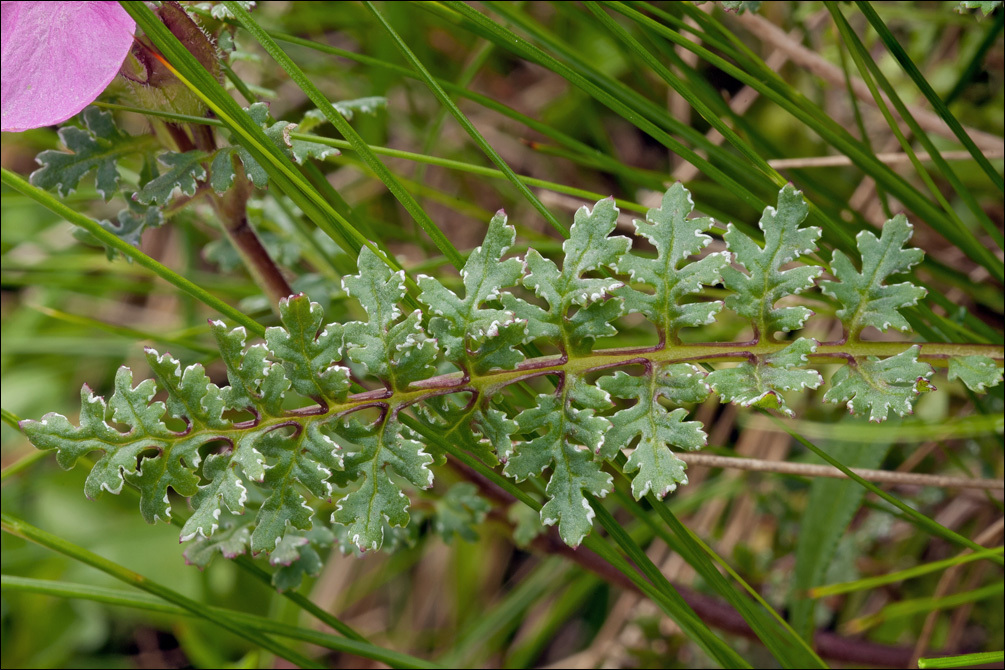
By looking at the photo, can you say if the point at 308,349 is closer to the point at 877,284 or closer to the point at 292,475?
the point at 292,475

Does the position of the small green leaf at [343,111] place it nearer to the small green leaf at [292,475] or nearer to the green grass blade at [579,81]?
the green grass blade at [579,81]

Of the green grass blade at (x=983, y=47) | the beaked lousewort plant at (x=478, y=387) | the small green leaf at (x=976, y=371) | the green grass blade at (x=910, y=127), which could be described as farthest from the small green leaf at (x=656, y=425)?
the green grass blade at (x=983, y=47)

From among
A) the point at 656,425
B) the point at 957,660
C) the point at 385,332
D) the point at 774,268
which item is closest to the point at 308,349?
the point at 385,332

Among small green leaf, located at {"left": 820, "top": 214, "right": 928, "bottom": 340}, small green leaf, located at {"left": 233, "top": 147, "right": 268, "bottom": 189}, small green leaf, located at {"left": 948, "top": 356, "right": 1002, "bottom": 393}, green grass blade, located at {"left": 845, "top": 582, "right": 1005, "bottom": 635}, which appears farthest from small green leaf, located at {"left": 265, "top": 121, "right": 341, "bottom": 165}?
green grass blade, located at {"left": 845, "top": 582, "right": 1005, "bottom": 635}

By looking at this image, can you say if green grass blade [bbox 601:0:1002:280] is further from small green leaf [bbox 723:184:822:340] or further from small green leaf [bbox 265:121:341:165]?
small green leaf [bbox 265:121:341:165]

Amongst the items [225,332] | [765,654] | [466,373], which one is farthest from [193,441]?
[765,654]
